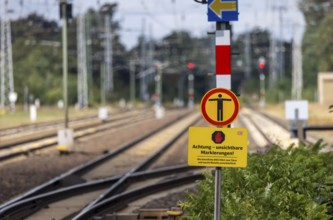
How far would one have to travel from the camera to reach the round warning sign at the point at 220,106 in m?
7.63

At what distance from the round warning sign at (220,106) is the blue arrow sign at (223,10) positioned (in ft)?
3.07

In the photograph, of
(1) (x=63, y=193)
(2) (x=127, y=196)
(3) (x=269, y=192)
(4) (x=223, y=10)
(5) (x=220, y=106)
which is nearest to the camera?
(5) (x=220, y=106)

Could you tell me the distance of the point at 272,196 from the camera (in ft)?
27.6

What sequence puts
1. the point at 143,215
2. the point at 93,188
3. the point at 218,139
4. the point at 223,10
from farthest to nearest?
1. the point at 93,188
2. the point at 143,215
3. the point at 223,10
4. the point at 218,139

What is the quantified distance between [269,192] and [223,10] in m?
2.16

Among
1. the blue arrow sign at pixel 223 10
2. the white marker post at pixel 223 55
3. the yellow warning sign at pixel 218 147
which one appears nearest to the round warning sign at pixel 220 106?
the yellow warning sign at pixel 218 147

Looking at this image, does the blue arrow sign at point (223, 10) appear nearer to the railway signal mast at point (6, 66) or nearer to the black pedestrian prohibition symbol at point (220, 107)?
the black pedestrian prohibition symbol at point (220, 107)

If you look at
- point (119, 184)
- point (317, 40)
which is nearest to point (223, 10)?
point (119, 184)

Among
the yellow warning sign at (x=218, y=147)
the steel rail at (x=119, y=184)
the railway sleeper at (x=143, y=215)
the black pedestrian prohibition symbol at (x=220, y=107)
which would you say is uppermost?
the black pedestrian prohibition symbol at (x=220, y=107)

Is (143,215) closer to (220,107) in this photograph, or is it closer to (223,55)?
(223,55)

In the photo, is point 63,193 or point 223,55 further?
point 63,193

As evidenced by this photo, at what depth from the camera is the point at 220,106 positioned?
765cm

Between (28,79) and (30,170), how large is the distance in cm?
6892

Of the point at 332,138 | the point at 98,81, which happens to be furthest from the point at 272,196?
the point at 98,81
